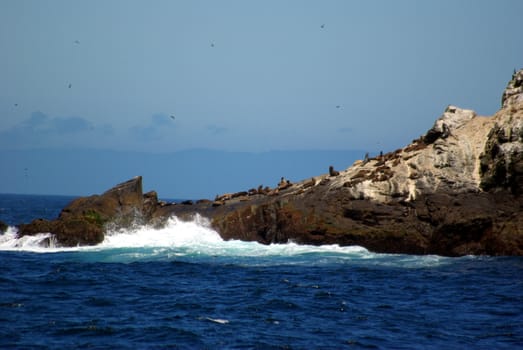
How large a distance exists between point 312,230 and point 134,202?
35.3 feet

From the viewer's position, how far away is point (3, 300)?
22.2 meters

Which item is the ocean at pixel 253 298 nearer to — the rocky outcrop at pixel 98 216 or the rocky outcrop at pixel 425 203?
the rocky outcrop at pixel 98 216

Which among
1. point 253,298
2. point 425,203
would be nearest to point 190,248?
point 425,203

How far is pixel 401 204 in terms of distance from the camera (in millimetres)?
34562

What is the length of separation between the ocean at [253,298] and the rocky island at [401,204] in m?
1.20

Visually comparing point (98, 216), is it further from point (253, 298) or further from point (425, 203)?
point (425, 203)

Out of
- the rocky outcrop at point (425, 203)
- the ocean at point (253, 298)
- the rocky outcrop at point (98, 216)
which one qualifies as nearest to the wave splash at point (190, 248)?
the ocean at point (253, 298)

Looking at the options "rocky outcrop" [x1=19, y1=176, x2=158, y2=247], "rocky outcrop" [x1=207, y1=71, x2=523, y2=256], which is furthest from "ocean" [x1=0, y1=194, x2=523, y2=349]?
"rocky outcrop" [x1=207, y1=71, x2=523, y2=256]

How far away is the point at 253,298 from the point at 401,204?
13.8 meters

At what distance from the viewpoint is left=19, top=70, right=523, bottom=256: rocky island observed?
33.4 m

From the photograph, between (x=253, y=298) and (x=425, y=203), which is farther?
(x=425, y=203)

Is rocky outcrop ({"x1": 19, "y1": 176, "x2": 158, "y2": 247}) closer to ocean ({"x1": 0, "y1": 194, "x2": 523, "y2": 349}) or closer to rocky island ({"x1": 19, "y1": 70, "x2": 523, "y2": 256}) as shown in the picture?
rocky island ({"x1": 19, "y1": 70, "x2": 523, "y2": 256})

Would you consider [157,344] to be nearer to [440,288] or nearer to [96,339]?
[96,339]

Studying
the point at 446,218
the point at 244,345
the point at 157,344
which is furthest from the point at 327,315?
the point at 446,218
